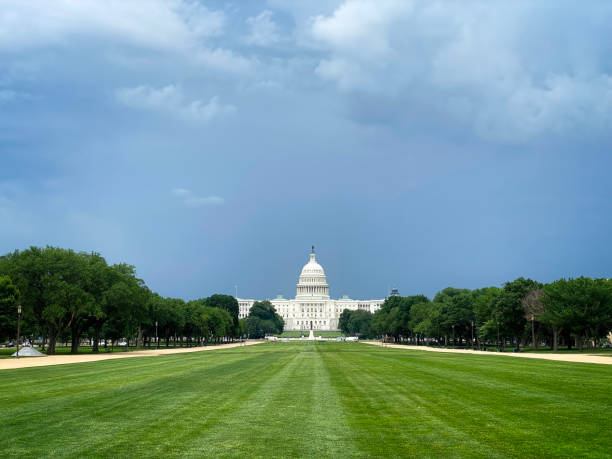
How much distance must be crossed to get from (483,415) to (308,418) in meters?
5.19

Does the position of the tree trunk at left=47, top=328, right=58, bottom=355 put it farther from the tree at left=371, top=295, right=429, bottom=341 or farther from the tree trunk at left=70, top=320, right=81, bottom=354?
the tree at left=371, top=295, right=429, bottom=341

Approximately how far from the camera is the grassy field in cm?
1305

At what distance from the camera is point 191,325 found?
11938 centimetres

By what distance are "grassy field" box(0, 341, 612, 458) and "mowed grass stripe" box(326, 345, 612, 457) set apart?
0.10ft

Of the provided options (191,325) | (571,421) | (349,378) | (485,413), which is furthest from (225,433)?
(191,325)

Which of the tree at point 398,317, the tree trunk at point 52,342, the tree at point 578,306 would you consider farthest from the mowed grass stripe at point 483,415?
the tree at point 398,317

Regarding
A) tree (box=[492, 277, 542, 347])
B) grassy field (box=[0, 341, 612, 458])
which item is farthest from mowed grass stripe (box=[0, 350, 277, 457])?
tree (box=[492, 277, 542, 347])

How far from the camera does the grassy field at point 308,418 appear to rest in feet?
42.8

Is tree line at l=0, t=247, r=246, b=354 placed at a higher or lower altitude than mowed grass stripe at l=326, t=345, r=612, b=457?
higher

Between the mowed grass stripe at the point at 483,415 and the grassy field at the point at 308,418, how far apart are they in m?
0.03

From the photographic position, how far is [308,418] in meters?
17.4

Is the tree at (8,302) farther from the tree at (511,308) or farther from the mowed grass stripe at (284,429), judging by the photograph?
the tree at (511,308)

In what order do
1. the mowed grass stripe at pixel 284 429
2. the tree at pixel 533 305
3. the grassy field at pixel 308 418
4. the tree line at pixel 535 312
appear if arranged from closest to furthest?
the mowed grass stripe at pixel 284 429 < the grassy field at pixel 308 418 < the tree line at pixel 535 312 < the tree at pixel 533 305

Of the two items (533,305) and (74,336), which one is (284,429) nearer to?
(74,336)
